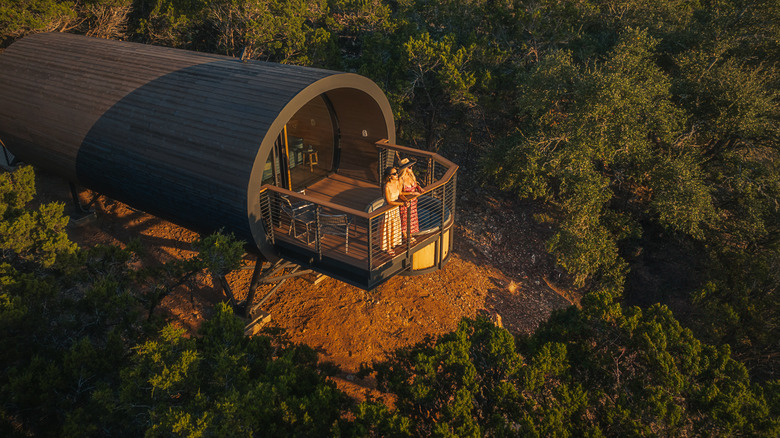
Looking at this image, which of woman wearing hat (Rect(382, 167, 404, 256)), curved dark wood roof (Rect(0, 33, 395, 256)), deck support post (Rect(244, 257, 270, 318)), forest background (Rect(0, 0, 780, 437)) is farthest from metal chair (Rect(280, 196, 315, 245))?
forest background (Rect(0, 0, 780, 437))

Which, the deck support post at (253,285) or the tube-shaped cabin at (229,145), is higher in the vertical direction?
the tube-shaped cabin at (229,145)

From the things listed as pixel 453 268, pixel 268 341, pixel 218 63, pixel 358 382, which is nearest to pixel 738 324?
pixel 453 268

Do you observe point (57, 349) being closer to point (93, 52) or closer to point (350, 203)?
point (350, 203)

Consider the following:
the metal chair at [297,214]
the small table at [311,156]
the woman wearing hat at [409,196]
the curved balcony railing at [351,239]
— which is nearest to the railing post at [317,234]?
the curved balcony railing at [351,239]

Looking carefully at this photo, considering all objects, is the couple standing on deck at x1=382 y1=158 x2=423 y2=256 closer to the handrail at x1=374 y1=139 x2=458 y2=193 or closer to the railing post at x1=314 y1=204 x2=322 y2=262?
the handrail at x1=374 y1=139 x2=458 y2=193

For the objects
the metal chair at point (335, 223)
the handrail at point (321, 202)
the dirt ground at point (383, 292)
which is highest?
the handrail at point (321, 202)

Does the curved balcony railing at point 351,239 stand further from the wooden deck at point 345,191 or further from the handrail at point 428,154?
the wooden deck at point 345,191
